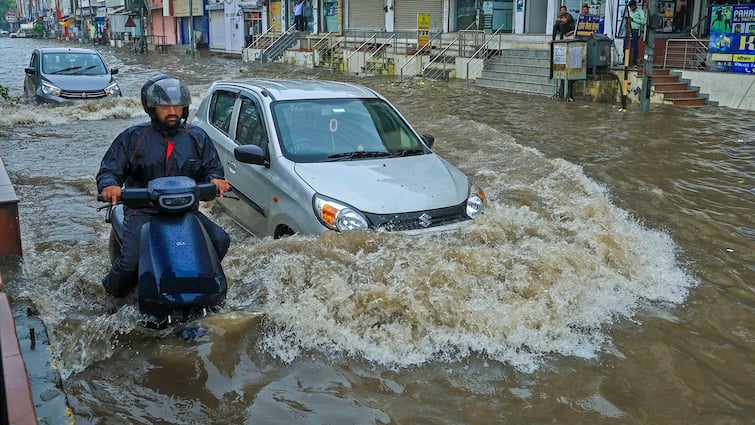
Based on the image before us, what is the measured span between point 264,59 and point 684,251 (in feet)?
108

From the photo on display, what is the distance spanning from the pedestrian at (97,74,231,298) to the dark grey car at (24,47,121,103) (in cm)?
1266

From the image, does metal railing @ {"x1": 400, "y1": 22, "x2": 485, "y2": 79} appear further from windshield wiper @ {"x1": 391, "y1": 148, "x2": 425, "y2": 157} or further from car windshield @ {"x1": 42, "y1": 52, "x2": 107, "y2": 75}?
windshield wiper @ {"x1": 391, "y1": 148, "x2": 425, "y2": 157}

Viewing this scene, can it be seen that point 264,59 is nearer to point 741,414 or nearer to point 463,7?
point 463,7

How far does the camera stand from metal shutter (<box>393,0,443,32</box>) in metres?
31.1

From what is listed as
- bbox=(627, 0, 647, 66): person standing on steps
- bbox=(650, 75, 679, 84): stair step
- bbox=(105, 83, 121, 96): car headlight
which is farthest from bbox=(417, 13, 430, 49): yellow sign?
bbox=(105, 83, 121, 96): car headlight

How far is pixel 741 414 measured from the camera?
4078mm

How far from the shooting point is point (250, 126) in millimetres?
6945

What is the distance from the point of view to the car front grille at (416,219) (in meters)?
5.57

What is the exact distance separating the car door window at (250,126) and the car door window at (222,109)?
25 centimetres

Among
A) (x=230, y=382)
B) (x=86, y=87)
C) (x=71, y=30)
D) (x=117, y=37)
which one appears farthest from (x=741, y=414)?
(x=71, y=30)

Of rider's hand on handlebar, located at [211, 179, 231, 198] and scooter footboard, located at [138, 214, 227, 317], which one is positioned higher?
rider's hand on handlebar, located at [211, 179, 231, 198]

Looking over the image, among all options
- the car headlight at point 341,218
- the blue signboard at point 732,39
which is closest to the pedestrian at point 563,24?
the blue signboard at point 732,39

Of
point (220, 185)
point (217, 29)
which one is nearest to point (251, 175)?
point (220, 185)

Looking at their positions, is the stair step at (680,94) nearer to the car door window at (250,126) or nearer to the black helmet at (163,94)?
the car door window at (250,126)
